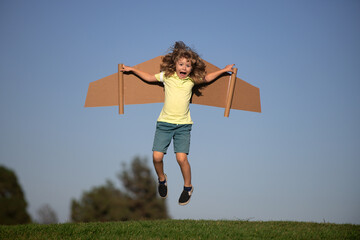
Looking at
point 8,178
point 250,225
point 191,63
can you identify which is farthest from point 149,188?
point 191,63

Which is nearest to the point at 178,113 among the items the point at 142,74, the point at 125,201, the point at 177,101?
the point at 177,101

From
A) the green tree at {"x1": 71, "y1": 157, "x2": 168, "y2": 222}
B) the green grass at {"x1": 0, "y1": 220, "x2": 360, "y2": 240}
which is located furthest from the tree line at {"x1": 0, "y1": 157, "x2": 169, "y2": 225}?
the green grass at {"x1": 0, "y1": 220, "x2": 360, "y2": 240}

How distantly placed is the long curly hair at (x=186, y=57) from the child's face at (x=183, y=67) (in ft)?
0.20

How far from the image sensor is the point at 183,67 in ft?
21.0

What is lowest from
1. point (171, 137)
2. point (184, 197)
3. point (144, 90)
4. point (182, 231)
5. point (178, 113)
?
point (182, 231)

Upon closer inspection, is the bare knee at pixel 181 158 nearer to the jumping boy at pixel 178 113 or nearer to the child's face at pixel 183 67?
the jumping boy at pixel 178 113

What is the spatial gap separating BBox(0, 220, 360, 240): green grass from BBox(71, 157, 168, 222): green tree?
15.7m

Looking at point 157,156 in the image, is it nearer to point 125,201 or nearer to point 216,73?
point 216,73

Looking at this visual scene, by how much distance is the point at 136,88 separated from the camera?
718 cm

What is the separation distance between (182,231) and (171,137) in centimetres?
166

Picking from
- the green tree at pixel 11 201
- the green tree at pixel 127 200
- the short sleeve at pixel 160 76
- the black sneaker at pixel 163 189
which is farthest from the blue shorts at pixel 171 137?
the green tree at pixel 127 200

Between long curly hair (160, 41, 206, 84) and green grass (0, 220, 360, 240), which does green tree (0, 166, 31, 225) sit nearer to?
green grass (0, 220, 360, 240)

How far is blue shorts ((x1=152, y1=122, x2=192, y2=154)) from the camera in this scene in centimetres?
637

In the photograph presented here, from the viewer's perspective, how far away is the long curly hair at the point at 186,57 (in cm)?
652
